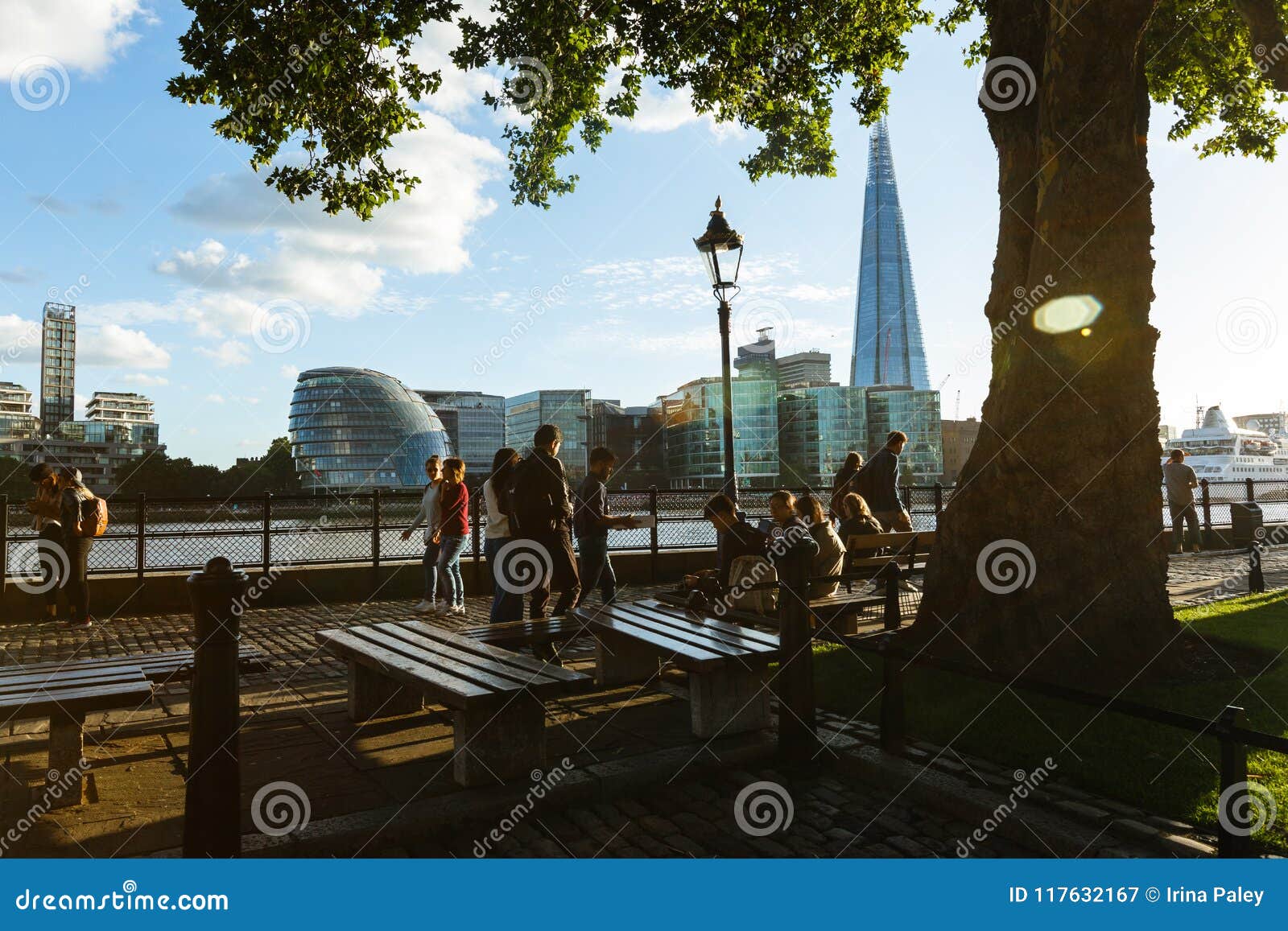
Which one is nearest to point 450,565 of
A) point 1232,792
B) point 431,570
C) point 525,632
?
point 431,570

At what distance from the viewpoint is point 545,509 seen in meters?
7.59

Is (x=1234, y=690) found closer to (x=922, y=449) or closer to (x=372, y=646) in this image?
(x=372, y=646)

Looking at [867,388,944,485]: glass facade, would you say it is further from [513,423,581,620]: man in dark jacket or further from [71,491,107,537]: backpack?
[513,423,581,620]: man in dark jacket

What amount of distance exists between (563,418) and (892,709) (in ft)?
336

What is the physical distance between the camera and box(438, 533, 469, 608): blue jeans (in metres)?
10.2

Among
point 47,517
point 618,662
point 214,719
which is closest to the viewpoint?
point 214,719

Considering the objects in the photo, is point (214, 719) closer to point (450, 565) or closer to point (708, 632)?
point (708, 632)

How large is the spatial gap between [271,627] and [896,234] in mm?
181364

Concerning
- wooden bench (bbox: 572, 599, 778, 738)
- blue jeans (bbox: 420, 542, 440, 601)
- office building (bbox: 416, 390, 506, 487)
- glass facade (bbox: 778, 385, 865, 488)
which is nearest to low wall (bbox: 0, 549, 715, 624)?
blue jeans (bbox: 420, 542, 440, 601)

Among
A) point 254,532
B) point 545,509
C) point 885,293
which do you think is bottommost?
point 254,532

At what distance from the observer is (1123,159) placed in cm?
652

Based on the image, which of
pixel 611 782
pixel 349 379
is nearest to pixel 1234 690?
pixel 611 782

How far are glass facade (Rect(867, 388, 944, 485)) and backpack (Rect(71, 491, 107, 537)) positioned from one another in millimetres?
126406

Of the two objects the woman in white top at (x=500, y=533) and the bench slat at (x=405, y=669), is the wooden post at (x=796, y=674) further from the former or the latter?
the woman in white top at (x=500, y=533)
